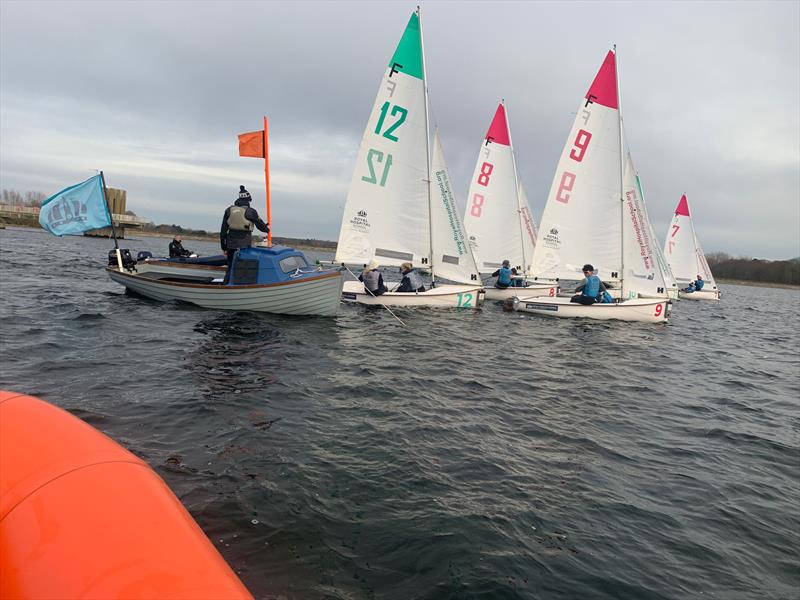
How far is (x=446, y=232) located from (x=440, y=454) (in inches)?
535

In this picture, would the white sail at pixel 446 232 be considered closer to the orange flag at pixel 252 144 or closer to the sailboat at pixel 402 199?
the sailboat at pixel 402 199

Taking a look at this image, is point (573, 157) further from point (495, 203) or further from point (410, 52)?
point (410, 52)

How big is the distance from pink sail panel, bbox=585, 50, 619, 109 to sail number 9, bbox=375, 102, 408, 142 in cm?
818

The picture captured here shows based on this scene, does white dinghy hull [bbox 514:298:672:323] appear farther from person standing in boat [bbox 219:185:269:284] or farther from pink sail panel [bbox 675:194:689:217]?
pink sail panel [bbox 675:194:689:217]

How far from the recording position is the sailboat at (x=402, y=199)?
1666cm

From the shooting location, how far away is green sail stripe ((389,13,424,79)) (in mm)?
16369

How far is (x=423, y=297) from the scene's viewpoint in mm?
17141

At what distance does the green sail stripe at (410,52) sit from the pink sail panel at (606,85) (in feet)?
24.8

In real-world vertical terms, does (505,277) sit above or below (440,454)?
above

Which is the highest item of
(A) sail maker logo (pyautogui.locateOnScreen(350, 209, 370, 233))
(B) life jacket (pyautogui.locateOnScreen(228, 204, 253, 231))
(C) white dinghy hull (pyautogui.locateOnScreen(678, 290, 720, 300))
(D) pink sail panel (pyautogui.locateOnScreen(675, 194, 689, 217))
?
(D) pink sail panel (pyautogui.locateOnScreen(675, 194, 689, 217))

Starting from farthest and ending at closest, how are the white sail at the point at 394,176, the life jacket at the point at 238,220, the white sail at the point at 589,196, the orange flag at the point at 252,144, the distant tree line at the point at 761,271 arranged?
the distant tree line at the point at 761,271
the white sail at the point at 589,196
the white sail at the point at 394,176
the orange flag at the point at 252,144
the life jacket at the point at 238,220

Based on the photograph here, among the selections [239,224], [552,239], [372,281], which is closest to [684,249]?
[552,239]

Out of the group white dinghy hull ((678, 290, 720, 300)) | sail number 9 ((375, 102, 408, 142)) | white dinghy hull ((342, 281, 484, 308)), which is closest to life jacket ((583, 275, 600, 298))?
white dinghy hull ((342, 281, 484, 308))

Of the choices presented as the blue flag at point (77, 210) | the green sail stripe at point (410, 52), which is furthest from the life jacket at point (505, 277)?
the blue flag at point (77, 210)
